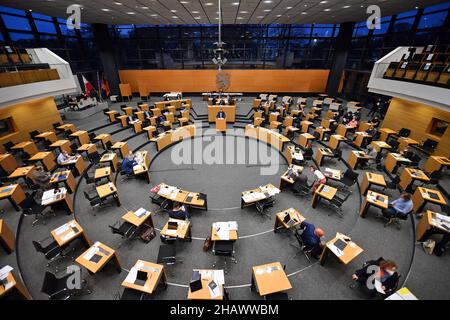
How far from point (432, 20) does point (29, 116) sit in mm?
23879

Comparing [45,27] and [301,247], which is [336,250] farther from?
[45,27]

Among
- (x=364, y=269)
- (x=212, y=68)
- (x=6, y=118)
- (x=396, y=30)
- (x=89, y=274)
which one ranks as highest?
(x=396, y=30)

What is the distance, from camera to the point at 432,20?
12.0 m

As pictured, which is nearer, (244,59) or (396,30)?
(396,30)

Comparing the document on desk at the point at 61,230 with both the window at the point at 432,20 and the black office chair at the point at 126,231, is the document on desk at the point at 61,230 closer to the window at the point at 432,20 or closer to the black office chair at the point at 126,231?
the black office chair at the point at 126,231

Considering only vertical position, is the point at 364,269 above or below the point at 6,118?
below

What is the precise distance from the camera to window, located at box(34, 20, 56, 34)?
538 inches

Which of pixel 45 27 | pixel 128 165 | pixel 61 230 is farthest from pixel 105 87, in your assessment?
pixel 61 230

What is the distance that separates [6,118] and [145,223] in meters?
10.6

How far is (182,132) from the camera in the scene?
13383mm

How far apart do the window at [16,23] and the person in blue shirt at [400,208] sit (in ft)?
68.7

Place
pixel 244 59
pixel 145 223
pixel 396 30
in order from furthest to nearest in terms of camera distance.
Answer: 1. pixel 244 59
2. pixel 396 30
3. pixel 145 223
